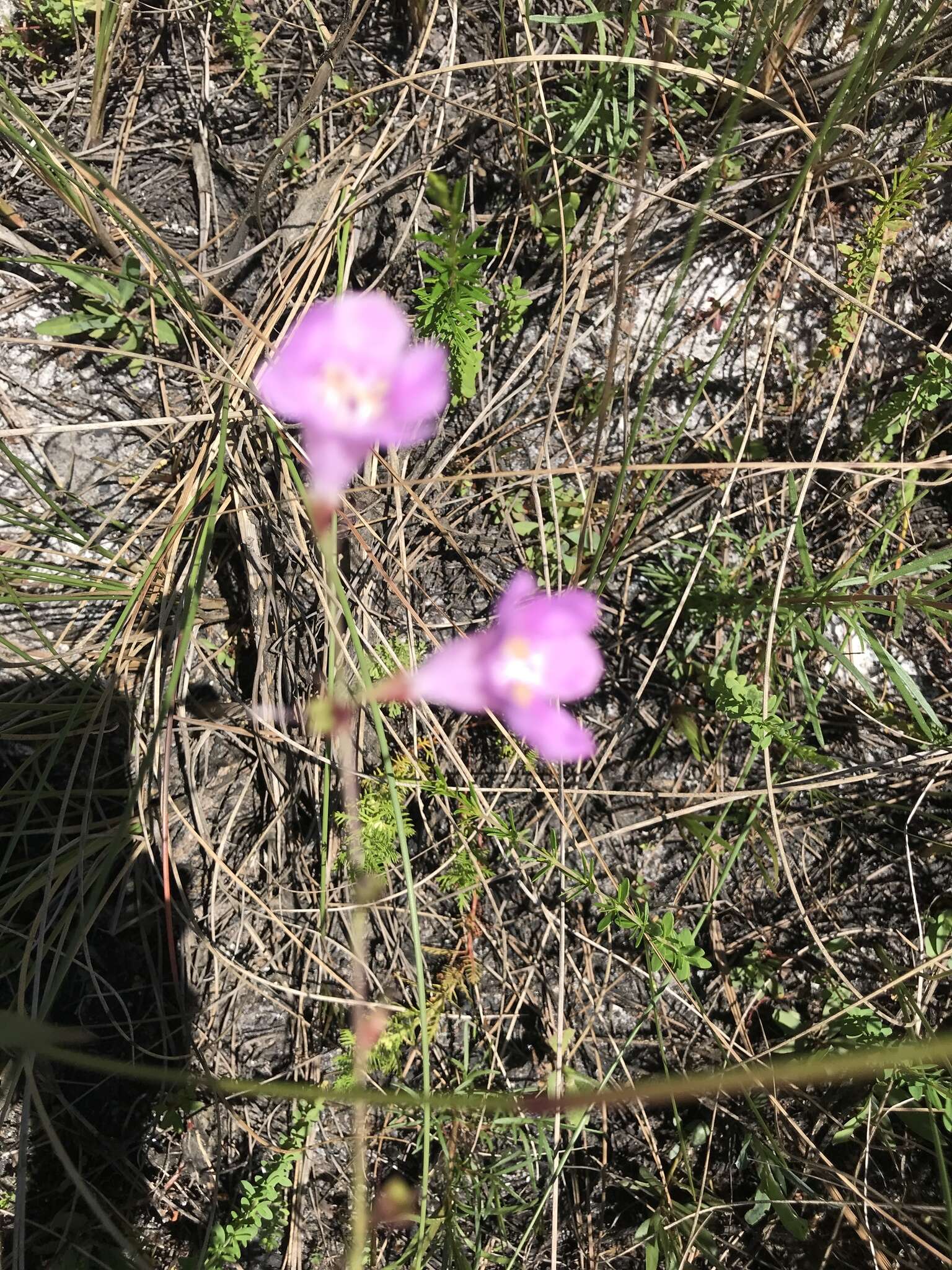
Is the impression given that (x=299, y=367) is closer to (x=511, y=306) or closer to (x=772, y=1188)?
(x=511, y=306)

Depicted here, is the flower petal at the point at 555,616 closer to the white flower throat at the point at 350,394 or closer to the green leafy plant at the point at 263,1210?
the white flower throat at the point at 350,394

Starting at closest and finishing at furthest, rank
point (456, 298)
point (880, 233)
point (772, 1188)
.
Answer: point (456, 298) → point (880, 233) → point (772, 1188)

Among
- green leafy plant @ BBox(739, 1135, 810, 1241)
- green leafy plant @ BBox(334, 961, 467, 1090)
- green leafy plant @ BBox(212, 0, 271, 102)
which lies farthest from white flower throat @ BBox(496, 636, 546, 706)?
green leafy plant @ BBox(212, 0, 271, 102)

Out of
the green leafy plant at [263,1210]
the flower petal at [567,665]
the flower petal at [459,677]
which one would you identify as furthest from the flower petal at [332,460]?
the green leafy plant at [263,1210]

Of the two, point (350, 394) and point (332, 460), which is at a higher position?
point (350, 394)

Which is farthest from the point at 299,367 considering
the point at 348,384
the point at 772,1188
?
the point at 772,1188

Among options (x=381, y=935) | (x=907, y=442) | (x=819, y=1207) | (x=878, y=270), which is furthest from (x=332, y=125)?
(x=819, y=1207)

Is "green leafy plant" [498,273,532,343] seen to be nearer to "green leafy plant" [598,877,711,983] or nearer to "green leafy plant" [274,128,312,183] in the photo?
"green leafy plant" [274,128,312,183]
